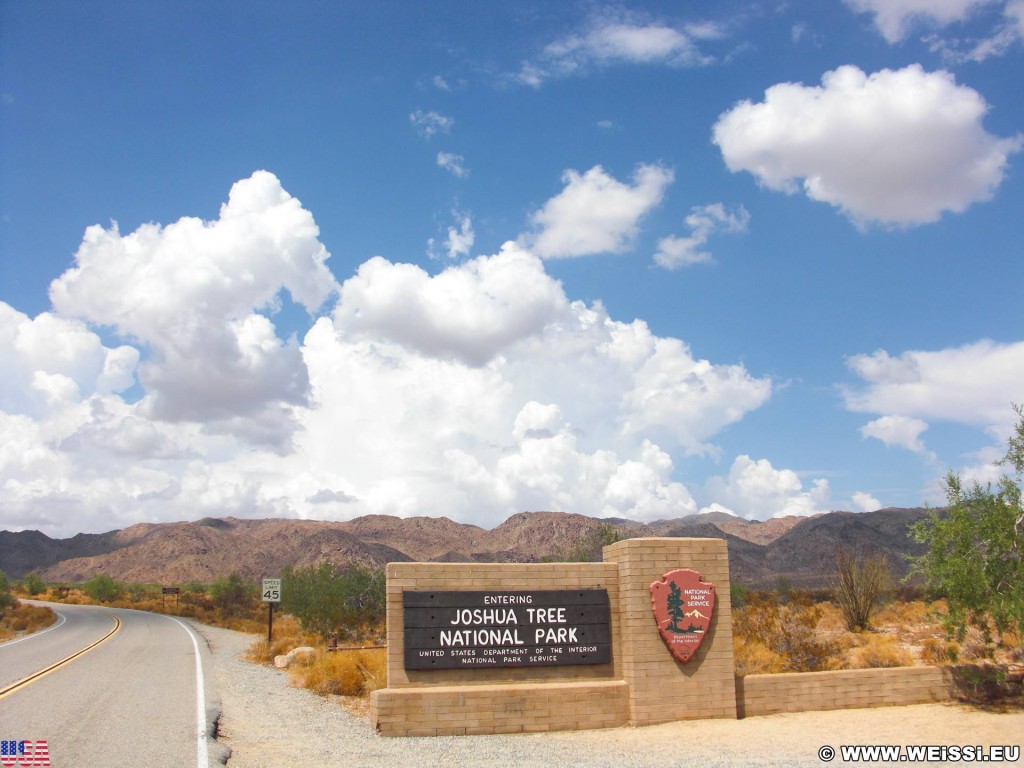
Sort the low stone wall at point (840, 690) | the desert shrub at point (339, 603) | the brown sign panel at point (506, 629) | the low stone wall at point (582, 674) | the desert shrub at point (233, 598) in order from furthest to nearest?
1. the desert shrub at point (233, 598)
2. the desert shrub at point (339, 603)
3. the low stone wall at point (840, 690)
4. the brown sign panel at point (506, 629)
5. the low stone wall at point (582, 674)

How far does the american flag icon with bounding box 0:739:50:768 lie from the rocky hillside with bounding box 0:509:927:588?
256 ft

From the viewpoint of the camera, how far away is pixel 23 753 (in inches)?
471

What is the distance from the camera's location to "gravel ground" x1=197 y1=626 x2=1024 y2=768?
12516mm

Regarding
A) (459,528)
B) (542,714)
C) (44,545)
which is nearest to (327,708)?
(542,714)

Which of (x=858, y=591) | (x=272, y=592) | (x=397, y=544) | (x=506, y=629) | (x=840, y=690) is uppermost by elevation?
(x=506, y=629)

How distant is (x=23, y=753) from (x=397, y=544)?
379 feet

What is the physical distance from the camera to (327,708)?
57.6 feet

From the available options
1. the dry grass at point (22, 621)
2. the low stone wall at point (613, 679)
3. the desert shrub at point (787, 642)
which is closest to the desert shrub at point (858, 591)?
the desert shrub at point (787, 642)

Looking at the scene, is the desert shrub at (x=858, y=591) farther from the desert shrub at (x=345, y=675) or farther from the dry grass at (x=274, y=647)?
the dry grass at (x=274, y=647)

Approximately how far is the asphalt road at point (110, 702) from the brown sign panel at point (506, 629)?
383 cm

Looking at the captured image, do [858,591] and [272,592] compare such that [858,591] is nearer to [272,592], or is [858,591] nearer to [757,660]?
[757,660]

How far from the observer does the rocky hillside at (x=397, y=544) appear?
101062 millimetres

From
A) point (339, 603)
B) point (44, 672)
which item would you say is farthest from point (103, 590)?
point (44, 672)

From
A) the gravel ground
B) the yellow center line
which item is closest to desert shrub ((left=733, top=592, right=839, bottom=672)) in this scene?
the gravel ground
